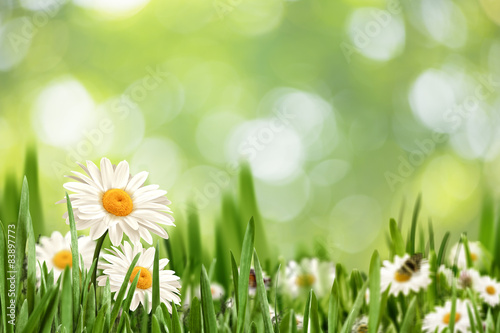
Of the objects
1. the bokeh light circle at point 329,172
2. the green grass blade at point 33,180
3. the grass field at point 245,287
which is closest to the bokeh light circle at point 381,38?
the bokeh light circle at point 329,172

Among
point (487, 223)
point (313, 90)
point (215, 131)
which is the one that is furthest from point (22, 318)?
point (313, 90)

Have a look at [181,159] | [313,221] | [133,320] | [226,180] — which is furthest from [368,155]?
[133,320]

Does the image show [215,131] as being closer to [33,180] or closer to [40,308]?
[33,180]

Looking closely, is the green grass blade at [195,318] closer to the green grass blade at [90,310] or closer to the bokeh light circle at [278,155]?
the green grass blade at [90,310]

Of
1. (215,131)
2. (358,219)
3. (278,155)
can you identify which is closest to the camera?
(278,155)

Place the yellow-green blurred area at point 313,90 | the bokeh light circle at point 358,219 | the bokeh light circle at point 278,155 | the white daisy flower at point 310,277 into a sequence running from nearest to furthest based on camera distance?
the white daisy flower at point 310,277
the bokeh light circle at point 278,155
the bokeh light circle at point 358,219
the yellow-green blurred area at point 313,90

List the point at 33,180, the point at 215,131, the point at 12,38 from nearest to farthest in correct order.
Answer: the point at 33,180, the point at 12,38, the point at 215,131
